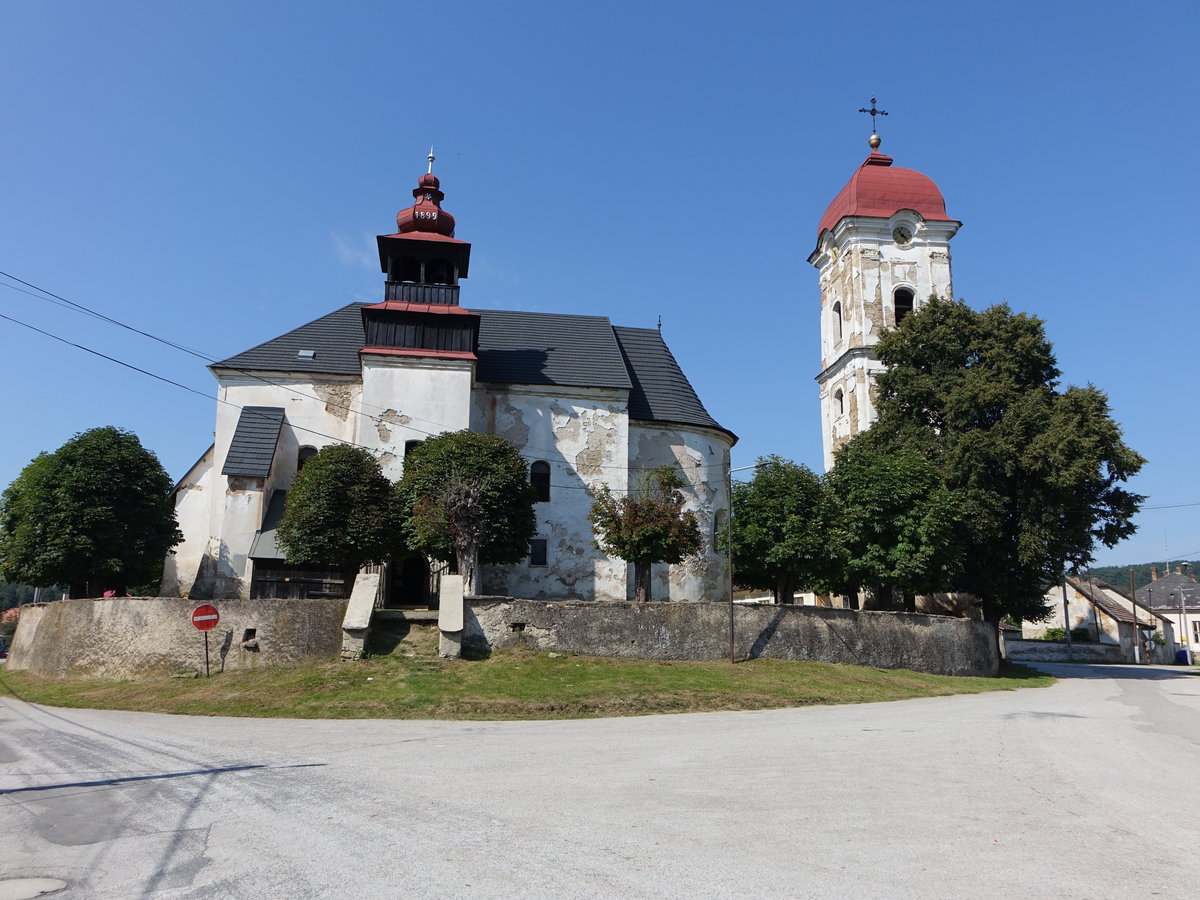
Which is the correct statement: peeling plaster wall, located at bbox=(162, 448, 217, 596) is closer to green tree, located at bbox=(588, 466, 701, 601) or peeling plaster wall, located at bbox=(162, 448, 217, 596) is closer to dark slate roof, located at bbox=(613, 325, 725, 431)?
green tree, located at bbox=(588, 466, 701, 601)

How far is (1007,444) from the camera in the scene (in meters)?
30.8

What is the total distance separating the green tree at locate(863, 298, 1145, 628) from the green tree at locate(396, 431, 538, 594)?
51.2ft

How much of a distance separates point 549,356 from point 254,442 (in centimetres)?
1149

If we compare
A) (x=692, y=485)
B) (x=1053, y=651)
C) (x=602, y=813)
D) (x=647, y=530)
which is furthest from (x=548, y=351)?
(x=1053, y=651)

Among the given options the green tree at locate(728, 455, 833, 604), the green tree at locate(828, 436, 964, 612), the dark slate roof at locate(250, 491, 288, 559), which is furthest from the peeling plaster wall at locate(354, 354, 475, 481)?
the green tree at locate(828, 436, 964, 612)

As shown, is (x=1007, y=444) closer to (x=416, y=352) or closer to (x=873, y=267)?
(x=873, y=267)

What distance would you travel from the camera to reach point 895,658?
1048 inches

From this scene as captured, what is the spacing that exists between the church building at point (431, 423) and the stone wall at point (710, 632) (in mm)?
6730

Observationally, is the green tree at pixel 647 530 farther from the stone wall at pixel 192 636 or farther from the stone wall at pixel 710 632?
the stone wall at pixel 192 636

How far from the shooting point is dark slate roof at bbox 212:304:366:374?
31484 millimetres

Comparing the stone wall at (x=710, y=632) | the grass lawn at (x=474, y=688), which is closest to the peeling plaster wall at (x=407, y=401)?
the stone wall at (x=710, y=632)

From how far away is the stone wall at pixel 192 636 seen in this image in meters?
21.3

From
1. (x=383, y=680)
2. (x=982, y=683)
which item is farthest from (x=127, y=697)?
(x=982, y=683)

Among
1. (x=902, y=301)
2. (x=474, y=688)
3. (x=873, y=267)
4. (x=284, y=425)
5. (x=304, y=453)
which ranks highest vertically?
(x=873, y=267)
